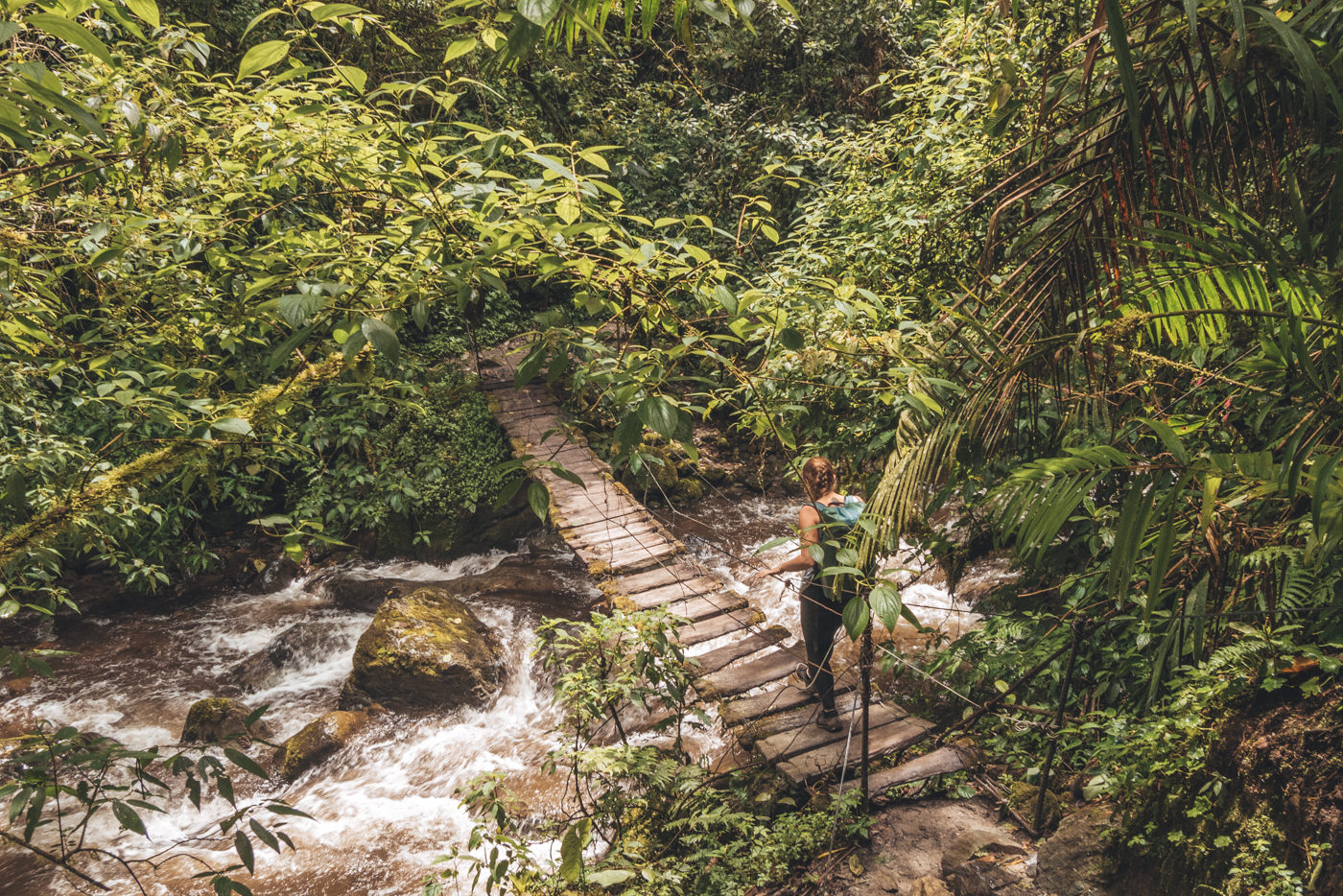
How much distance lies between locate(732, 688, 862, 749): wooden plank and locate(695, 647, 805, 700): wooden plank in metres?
0.24

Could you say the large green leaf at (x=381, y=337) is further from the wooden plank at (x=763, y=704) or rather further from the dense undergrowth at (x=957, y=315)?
the wooden plank at (x=763, y=704)

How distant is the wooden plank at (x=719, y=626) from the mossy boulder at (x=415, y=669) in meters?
1.99

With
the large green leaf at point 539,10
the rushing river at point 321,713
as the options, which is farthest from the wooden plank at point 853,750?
the large green leaf at point 539,10

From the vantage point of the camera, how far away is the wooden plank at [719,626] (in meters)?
4.28

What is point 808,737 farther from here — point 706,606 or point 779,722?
point 706,606

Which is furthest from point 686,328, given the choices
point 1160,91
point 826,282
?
point 1160,91

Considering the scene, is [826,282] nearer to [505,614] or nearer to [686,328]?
[686,328]

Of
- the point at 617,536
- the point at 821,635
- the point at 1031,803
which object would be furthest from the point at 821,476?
the point at 617,536

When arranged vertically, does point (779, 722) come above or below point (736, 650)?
below

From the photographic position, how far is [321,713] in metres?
5.29

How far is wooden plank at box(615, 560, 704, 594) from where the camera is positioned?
4.77m

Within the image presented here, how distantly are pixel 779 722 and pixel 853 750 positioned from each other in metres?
0.42

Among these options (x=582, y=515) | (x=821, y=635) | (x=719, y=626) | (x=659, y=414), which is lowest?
(x=719, y=626)

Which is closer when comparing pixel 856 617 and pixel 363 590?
pixel 856 617
